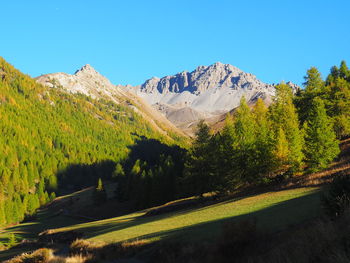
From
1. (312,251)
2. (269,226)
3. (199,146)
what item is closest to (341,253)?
(312,251)

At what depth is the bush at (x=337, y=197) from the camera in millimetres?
14544

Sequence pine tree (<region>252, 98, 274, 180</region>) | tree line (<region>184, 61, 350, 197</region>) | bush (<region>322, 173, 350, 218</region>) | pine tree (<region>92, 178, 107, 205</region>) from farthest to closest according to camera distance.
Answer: pine tree (<region>92, 178, 107, 205</region>)
pine tree (<region>252, 98, 274, 180</region>)
tree line (<region>184, 61, 350, 197</region>)
bush (<region>322, 173, 350, 218</region>)

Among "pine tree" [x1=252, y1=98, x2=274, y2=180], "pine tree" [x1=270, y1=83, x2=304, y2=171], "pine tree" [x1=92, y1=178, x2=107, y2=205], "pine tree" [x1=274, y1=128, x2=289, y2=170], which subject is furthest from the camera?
"pine tree" [x1=92, y1=178, x2=107, y2=205]

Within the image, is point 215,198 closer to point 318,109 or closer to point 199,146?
point 199,146

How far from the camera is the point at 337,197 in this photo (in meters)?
14.4

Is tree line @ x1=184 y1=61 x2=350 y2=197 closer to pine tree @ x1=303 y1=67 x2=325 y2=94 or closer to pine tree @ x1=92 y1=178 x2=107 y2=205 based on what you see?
pine tree @ x1=303 y1=67 x2=325 y2=94

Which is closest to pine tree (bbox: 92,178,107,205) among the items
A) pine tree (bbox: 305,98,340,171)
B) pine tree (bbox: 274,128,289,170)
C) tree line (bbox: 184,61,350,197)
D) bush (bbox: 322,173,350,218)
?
tree line (bbox: 184,61,350,197)

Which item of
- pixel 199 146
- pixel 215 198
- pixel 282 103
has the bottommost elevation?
pixel 215 198

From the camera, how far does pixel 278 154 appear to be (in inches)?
1799

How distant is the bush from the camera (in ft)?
47.7

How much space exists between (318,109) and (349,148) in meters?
12.7

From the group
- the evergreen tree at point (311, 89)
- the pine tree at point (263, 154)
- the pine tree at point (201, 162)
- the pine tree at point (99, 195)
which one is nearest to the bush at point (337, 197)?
the pine tree at point (263, 154)

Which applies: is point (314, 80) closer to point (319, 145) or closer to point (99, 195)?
point (319, 145)

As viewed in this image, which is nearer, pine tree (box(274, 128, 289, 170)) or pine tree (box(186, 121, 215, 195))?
pine tree (box(274, 128, 289, 170))
